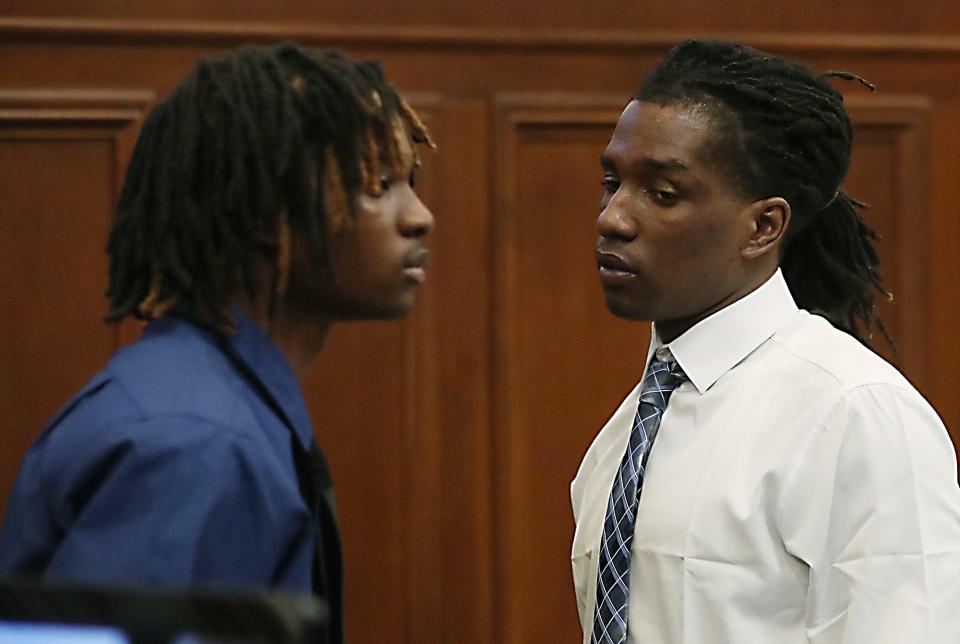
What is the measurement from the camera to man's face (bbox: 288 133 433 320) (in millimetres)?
988

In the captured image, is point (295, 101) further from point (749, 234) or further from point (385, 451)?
Answer: point (385, 451)

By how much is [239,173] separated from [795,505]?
63 cm

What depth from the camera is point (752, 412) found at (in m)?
1.36

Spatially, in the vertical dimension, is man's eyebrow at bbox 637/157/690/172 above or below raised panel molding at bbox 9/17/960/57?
below

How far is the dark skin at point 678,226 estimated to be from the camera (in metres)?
1.41

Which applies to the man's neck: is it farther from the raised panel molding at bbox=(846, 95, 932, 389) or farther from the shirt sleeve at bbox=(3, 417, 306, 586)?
the raised panel molding at bbox=(846, 95, 932, 389)

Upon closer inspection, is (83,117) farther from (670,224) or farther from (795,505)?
(795,505)

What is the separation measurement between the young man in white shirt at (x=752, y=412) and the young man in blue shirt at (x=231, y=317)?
1.37 ft

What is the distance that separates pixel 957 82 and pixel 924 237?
0.29 m

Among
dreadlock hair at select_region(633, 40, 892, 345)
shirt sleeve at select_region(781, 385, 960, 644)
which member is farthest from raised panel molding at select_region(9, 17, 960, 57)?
shirt sleeve at select_region(781, 385, 960, 644)

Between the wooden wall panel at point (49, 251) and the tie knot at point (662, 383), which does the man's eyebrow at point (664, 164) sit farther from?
the wooden wall panel at point (49, 251)

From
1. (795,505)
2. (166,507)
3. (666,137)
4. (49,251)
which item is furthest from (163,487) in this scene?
(49,251)

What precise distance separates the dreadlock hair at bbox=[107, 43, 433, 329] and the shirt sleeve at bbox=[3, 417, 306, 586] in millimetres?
136

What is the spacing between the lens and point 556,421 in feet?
7.67
